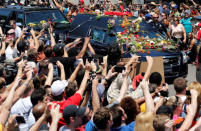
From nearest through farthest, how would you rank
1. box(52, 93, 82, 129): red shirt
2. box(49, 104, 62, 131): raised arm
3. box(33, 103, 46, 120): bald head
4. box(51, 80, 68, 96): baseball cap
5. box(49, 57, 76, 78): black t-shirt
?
1. box(49, 104, 62, 131): raised arm
2. box(33, 103, 46, 120): bald head
3. box(52, 93, 82, 129): red shirt
4. box(51, 80, 68, 96): baseball cap
5. box(49, 57, 76, 78): black t-shirt

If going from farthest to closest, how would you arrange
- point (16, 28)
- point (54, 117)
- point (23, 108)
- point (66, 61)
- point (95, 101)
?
1. point (16, 28)
2. point (66, 61)
3. point (23, 108)
4. point (95, 101)
5. point (54, 117)

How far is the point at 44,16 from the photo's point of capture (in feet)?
42.2

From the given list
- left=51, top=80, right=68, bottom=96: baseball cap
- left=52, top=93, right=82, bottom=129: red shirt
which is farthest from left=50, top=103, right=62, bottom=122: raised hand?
left=51, top=80, right=68, bottom=96: baseball cap

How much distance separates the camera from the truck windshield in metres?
12.5

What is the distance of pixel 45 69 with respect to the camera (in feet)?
20.7

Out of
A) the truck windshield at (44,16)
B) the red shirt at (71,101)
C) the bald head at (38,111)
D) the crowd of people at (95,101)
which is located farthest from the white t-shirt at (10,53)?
the bald head at (38,111)

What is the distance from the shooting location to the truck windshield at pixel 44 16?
1253 centimetres

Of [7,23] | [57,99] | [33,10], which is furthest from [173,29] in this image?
[57,99]

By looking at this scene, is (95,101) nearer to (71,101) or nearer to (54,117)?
(71,101)

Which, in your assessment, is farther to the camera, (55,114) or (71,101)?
(71,101)

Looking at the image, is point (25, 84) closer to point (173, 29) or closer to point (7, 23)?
point (173, 29)

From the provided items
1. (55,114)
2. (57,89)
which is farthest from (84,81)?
(55,114)

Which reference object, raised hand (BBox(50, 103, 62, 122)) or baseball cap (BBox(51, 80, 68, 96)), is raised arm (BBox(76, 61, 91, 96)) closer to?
baseball cap (BBox(51, 80, 68, 96))

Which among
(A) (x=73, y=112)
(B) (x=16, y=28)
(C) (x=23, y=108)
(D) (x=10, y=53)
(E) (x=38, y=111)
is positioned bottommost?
(C) (x=23, y=108)
